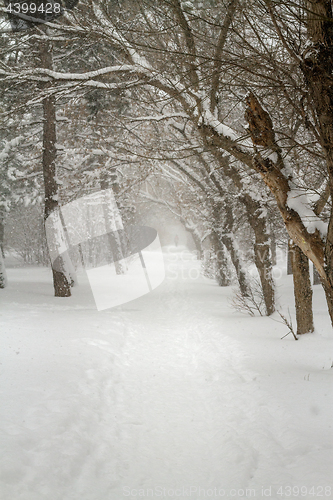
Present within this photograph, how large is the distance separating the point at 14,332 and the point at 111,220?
16416mm

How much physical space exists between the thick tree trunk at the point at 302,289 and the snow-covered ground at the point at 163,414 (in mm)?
340

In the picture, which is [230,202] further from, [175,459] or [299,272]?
[175,459]

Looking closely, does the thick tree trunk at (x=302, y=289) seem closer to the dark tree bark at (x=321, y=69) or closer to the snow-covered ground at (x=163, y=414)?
the snow-covered ground at (x=163, y=414)

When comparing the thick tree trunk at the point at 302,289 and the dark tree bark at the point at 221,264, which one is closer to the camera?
the thick tree trunk at the point at 302,289

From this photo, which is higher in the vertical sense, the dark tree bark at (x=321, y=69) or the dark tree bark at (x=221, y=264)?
the dark tree bark at (x=321, y=69)

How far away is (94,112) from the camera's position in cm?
1061

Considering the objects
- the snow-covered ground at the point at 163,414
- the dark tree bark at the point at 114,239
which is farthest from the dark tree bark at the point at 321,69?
the dark tree bark at the point at 114,239

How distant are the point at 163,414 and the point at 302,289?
413cm

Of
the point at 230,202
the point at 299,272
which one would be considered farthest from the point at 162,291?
the point at 299,272

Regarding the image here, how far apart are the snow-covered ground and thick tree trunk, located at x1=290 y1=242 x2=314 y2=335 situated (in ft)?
1.12

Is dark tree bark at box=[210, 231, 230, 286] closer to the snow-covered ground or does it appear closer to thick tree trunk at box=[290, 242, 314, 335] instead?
the snow-covered ground

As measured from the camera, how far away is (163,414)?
14.1ft

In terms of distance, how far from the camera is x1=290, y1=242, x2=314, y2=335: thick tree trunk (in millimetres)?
6781

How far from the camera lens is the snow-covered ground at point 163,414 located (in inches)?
115
